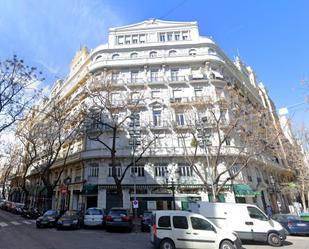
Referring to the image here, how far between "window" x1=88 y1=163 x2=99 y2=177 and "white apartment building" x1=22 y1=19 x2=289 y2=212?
0.11 metres

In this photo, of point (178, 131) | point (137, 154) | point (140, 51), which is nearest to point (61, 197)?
point (137, 154)

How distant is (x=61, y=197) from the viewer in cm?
3042

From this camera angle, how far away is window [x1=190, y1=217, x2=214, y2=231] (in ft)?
29.9

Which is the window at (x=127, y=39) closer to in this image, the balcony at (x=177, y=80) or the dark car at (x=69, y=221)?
the balcony at (x=177, y=80)

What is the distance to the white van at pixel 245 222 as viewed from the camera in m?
11.1

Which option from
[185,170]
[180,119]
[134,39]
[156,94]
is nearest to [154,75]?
[156,94]

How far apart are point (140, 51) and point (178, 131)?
45.9ft

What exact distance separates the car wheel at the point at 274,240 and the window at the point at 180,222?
4880 mm

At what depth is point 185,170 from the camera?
84.1 feet

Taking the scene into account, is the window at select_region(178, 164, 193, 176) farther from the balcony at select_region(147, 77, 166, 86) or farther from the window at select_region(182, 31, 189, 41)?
the window at select_region(182, 31, 189, 41)

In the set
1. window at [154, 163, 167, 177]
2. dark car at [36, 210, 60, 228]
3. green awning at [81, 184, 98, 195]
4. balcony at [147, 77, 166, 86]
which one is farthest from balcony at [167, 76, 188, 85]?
dark car at [36, 210, 60, 228]

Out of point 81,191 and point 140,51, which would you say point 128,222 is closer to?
point 81,191

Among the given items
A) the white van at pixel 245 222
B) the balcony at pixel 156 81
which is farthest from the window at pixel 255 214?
the balcony at pixel 156 81

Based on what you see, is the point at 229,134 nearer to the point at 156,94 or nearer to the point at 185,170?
the point at 185,170
